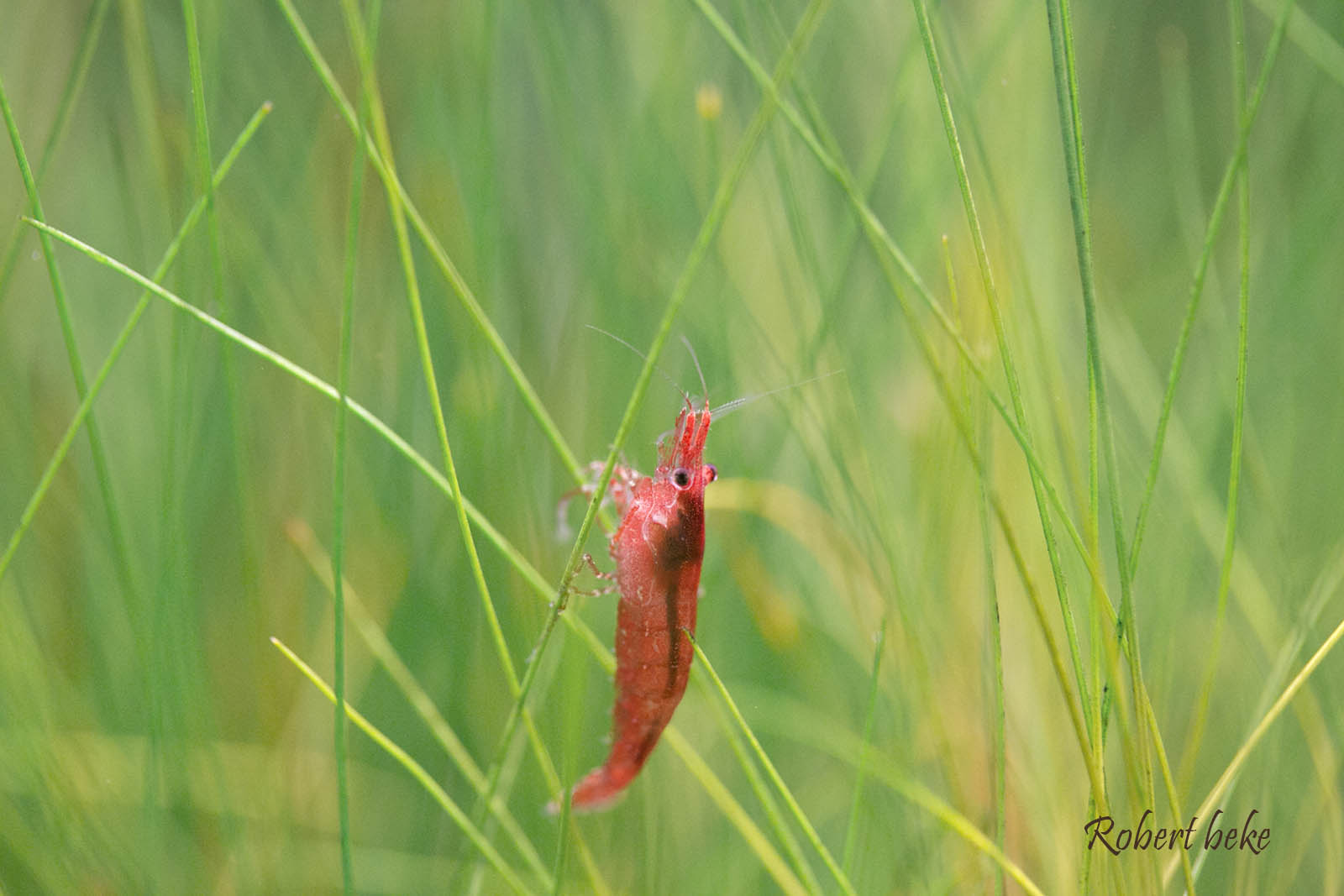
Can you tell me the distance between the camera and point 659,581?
1030mm

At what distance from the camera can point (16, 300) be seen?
1.93m

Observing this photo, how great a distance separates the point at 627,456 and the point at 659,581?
1.99ft

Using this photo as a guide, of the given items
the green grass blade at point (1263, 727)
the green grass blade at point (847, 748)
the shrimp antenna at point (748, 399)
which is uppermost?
the shrimp antenna at point (748, 399)

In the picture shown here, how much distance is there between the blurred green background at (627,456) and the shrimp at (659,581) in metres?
0.08

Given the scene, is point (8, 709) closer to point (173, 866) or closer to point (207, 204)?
point (173, 866)

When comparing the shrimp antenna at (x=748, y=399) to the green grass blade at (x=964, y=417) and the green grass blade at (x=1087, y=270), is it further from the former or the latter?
the green grass blade at (x=1087, y=270)

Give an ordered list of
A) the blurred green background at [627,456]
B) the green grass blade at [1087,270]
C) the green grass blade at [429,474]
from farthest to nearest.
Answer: the blurred green background at [627,456] < the green grass blade at [429,474] < the green grass blade at [1087,270]

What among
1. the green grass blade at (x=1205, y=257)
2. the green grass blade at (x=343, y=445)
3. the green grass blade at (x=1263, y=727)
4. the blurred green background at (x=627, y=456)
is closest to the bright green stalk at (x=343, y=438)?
the green grass blade at (x=343, y=445)

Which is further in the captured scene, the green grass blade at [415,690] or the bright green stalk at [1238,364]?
the green grass blade at [415,690]

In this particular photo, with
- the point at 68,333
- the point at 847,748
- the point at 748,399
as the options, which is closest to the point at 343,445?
the point at 68,333

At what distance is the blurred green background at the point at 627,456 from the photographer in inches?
46.6

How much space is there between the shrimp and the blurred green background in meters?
0.08

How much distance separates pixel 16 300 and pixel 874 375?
1.69m

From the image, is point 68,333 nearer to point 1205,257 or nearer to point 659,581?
point 659,581
